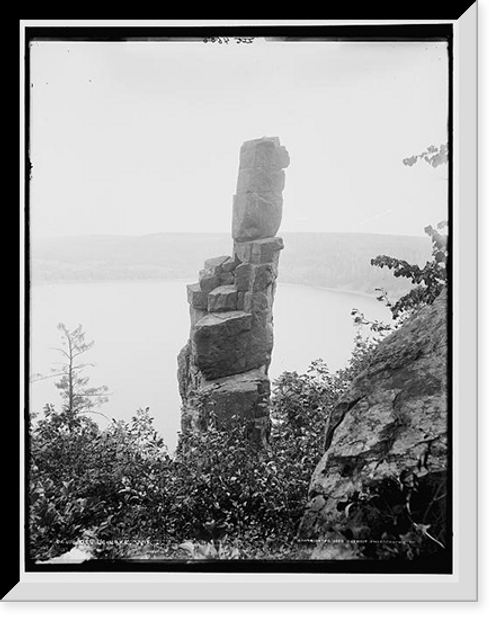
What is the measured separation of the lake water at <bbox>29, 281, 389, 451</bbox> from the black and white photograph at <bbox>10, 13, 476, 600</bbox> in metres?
0.01

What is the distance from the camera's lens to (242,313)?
3748 millimetres

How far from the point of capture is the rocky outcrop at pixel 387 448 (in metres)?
3.08

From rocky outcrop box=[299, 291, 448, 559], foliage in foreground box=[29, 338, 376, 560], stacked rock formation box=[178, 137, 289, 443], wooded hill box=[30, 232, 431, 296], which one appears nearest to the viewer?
rocky outcrop box=[299, 291, 448, 559]

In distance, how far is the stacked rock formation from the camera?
11.3 ft

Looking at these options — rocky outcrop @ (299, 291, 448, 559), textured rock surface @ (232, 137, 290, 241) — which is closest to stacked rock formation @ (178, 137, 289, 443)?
textured rock surface @ (232, 137, 290, 241)

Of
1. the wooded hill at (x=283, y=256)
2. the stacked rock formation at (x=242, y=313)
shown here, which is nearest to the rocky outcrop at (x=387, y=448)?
the wooded hill at (x=283, y=256)

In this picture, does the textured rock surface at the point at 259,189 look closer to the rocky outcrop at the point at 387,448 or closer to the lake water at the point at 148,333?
the lake water at the point at 148,333

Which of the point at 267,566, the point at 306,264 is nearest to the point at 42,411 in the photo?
the point at 267,566

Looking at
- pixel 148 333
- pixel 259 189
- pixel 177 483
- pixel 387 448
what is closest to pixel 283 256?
pixel 259 189

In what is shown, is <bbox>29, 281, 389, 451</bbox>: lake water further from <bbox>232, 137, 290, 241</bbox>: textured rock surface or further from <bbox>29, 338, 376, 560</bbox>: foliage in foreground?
<bbox>232, 137, 290, 241</bbox>: textured rock surface

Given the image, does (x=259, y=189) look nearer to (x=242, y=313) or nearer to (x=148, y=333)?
(x=242, y=313)

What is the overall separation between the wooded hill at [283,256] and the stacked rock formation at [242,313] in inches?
4.6

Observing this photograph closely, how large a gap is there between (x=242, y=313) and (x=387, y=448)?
1.42 meters

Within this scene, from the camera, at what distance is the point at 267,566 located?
3148mm
